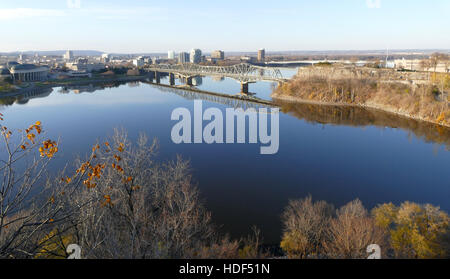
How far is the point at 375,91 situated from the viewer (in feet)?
66.4

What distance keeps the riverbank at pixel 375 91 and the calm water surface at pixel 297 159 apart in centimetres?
138

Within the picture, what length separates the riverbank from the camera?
15.7 meters

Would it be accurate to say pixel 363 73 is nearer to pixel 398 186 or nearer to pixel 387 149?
pixel 387 149

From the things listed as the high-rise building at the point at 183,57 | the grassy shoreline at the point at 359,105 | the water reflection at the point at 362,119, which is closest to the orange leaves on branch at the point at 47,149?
the water reflection at the point at 362,119

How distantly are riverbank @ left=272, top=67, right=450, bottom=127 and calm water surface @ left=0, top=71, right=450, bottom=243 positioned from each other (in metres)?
1.38

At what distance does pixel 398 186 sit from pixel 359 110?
11.6 meters

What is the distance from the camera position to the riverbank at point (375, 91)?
51.5 feet

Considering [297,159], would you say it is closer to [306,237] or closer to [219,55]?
[306,237]

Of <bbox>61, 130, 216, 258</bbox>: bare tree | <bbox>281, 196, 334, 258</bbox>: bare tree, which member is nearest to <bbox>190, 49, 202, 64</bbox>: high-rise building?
<bbox>61, 130, 216, 258</bbox>: bare tree

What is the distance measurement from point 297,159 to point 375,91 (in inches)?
552

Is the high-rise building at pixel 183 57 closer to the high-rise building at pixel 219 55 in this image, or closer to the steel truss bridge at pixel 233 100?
the high-rise building at pixel 219 55

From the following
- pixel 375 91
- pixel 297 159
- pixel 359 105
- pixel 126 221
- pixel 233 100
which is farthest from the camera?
pixel 233 100

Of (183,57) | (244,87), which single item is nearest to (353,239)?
(244,87)

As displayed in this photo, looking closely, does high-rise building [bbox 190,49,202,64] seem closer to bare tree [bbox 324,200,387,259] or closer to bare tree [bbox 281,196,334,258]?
bare tree [bbox 281,196,334,258]
